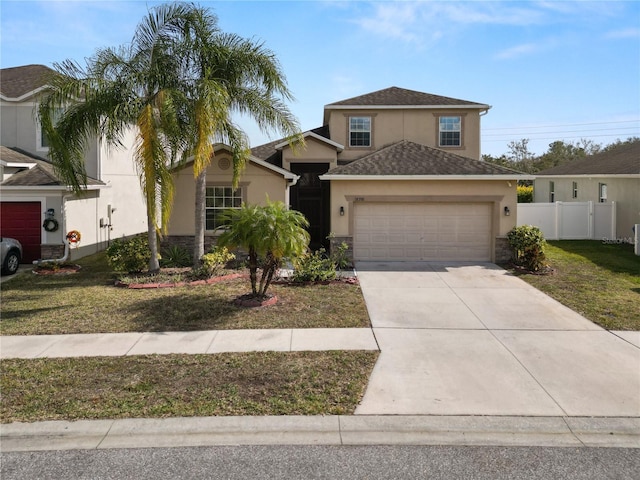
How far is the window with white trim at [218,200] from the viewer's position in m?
17.4

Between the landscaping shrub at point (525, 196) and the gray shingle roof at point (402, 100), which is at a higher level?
the gray shingle roof at point (402, 100)

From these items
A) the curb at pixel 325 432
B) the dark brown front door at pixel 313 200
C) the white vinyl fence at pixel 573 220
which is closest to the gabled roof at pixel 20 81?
the dark brown front door at pixel 313 200

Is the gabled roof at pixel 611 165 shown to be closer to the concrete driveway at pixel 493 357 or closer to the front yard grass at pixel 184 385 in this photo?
the concrete driveway at pixel 493 357

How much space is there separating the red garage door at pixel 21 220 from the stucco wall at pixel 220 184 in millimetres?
4397

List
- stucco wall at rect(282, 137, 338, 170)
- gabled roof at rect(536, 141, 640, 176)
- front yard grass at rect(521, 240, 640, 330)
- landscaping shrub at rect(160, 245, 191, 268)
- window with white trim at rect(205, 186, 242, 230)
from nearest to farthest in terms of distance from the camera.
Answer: front yard grass at rect(521, 240, 640, 330)
landscaping shrub at rect(160, 245, 191, 268)
window with white trim at rect(205, 186, 242, 230)
stucco wall at rect(282, 137, 338, 170)
gabled roof at rect(536, 141, 640, 176)

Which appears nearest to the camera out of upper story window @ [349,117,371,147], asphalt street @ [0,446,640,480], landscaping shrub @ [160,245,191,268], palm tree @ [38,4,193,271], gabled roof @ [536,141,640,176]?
asphalt street @ [0,446,640,480]

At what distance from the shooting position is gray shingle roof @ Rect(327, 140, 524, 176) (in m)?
16.7

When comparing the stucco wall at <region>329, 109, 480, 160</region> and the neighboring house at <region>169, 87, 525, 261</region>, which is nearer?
the neighboring house at <region>169, 87, 525, 261</region>

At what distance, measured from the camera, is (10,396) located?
6.60 m

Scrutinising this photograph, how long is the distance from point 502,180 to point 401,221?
3.44m

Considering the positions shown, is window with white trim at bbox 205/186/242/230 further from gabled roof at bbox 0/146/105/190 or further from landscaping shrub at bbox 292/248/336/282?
landscaping shrub at bbox 292/248/336/282

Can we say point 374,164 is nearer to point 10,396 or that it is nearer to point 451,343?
point 451,343

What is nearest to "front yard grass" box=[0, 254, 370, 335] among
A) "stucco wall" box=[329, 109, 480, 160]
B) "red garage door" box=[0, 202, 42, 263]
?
"red garage door" box=[0, 202, 42, 263]

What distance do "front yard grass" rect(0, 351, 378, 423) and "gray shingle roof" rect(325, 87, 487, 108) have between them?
14.6 metres
